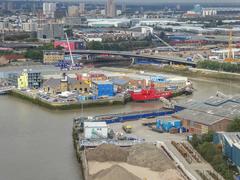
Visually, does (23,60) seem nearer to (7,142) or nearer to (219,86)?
(219,86)

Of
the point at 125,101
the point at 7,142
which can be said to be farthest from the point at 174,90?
the point at 7,142

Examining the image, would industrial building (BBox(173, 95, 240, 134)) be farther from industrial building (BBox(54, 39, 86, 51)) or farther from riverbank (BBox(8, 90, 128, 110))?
industrial building (BBox(54, 39, 86, 51))

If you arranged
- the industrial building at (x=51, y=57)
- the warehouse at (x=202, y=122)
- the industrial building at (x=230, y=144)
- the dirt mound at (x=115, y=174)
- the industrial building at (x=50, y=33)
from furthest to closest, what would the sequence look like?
the industrial building at (x=50, y=33)
the industrial building at (x=51, y=57)
the warehouse at (x=202, y=122)
the industrial building at (x=230, y=144)
the dirt mound at (x=115, y=174)

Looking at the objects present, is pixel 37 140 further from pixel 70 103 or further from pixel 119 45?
pixel 119 45

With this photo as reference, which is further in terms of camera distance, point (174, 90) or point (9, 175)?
point (174, 90)

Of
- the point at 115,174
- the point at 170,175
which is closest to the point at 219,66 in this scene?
the point at 170,175

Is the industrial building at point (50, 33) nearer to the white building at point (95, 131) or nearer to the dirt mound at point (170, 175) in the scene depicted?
the white building at point (95, 131)

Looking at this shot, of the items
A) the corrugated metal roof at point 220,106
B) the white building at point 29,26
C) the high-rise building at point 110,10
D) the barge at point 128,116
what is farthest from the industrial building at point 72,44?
the high-rise building at point 110,10
